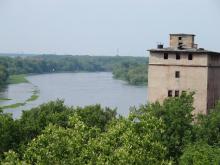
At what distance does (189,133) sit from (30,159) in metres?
15.1

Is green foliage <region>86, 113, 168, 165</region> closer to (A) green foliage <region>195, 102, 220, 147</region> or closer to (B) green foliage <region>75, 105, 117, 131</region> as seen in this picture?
(A) green foliage <region>195, 102, 220, 147</region>

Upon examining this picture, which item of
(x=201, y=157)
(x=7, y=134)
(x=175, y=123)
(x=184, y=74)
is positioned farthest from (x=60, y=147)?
(x=184, y=74)

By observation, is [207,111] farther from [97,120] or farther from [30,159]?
[30,159]

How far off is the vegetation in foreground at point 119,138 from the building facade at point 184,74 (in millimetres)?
7227

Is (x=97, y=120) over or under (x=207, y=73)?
under

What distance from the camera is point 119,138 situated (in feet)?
78.6

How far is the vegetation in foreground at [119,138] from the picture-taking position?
21844 mm

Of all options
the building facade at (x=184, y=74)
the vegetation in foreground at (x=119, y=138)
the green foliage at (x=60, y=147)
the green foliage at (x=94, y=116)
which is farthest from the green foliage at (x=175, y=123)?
the green foliage at (x=60, y=147)

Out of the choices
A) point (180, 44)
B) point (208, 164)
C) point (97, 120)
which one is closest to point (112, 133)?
point (208, 164)

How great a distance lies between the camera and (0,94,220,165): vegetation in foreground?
860 inches

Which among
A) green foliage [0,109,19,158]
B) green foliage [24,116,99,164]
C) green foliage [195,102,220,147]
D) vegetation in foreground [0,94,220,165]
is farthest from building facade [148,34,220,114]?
green foliage [24,116,99,164]

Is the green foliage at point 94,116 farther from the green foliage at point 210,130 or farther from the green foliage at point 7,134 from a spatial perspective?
the green foliage at point 210,130

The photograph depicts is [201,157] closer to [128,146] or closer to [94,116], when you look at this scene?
[128,146]

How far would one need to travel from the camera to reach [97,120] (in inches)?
1716
